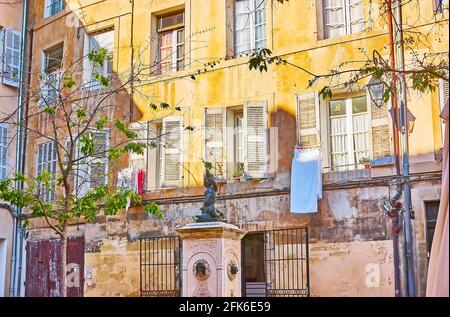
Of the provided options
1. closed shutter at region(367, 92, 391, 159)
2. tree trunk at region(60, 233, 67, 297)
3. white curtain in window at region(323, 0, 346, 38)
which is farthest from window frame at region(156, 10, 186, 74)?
tree trunk at region(60, 233, 67, 297)

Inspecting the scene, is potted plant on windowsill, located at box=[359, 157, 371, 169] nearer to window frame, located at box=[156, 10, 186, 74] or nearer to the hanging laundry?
window frame, located at box=[156, 10, 186, 74]

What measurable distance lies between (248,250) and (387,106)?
3.36 m

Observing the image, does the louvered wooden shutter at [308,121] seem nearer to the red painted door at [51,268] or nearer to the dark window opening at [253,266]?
the dark window opening at [253,266]

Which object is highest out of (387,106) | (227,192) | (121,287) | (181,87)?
(181,87)

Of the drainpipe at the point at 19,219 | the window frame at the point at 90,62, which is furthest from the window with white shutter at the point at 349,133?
the drainpipe at the point at 19,219

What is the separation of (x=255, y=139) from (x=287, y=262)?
85.7 inches

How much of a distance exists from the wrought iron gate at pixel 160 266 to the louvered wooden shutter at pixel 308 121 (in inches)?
110

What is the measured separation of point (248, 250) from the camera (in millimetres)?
11695

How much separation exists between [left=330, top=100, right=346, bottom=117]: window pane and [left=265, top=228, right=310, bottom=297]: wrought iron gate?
6.41 feet

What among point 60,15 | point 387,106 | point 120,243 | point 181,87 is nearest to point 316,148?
point 387,106

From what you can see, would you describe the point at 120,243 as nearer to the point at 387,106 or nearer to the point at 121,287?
the point at 121,287

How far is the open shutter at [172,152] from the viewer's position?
12.6 meters

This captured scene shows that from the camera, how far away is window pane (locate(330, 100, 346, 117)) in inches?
440
